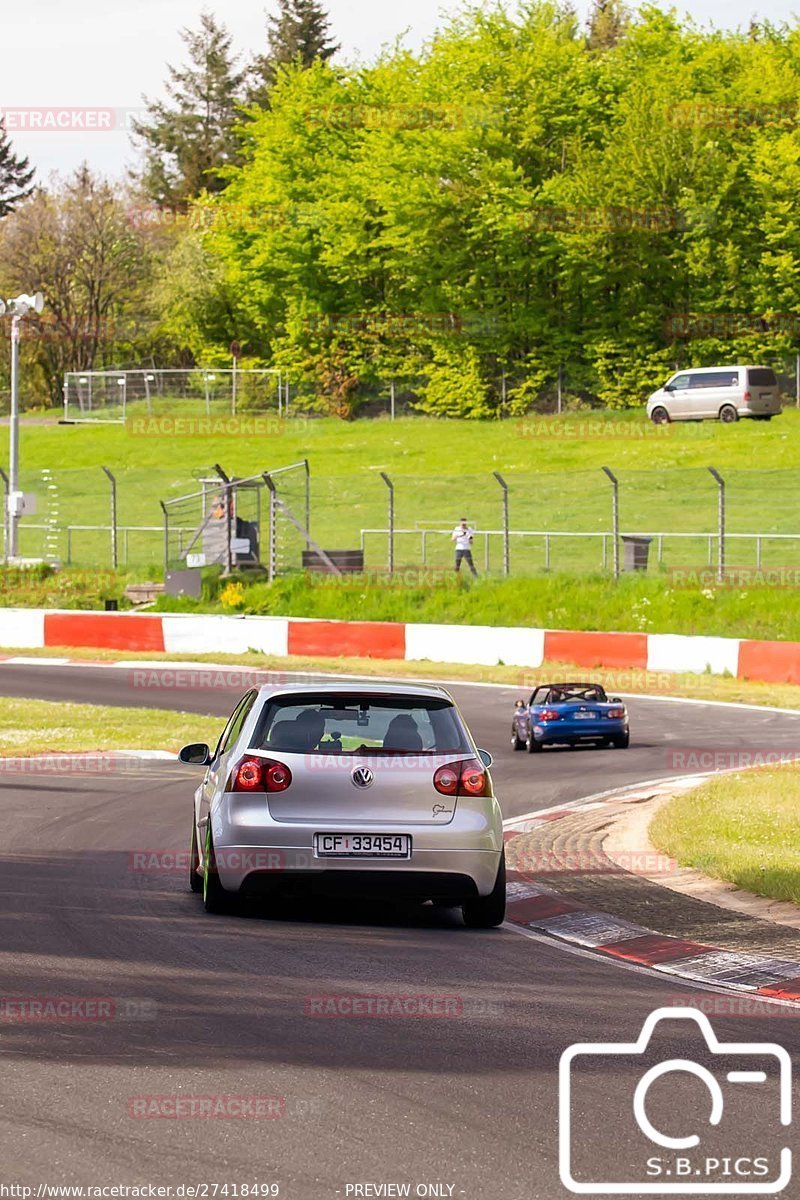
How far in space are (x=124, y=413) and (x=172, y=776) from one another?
2037 inches

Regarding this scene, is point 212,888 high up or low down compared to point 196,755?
down

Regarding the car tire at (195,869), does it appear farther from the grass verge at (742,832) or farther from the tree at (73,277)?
the tree at (73,277)

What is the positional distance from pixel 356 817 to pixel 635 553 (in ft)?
86.8

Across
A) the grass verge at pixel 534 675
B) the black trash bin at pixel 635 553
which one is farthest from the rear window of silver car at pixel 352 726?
the black trash bin at pixel 635 553

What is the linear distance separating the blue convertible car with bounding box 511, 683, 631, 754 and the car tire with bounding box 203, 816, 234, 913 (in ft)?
42.4

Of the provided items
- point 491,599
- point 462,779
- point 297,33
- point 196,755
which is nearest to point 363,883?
point 462,779

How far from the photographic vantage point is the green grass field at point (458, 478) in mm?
41250

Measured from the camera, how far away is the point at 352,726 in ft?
35.1

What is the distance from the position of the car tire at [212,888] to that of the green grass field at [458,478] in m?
27.2

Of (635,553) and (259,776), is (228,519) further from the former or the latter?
(259,776)

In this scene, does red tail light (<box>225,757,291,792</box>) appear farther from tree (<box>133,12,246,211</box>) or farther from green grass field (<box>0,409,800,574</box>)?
tree (<box>133,12,246,211</box>)

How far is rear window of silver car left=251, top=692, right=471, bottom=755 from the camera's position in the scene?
403 inches

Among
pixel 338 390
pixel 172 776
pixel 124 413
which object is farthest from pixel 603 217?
pixel 172 776

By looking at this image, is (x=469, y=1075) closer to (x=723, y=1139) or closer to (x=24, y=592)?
(x=723, y=1139)
